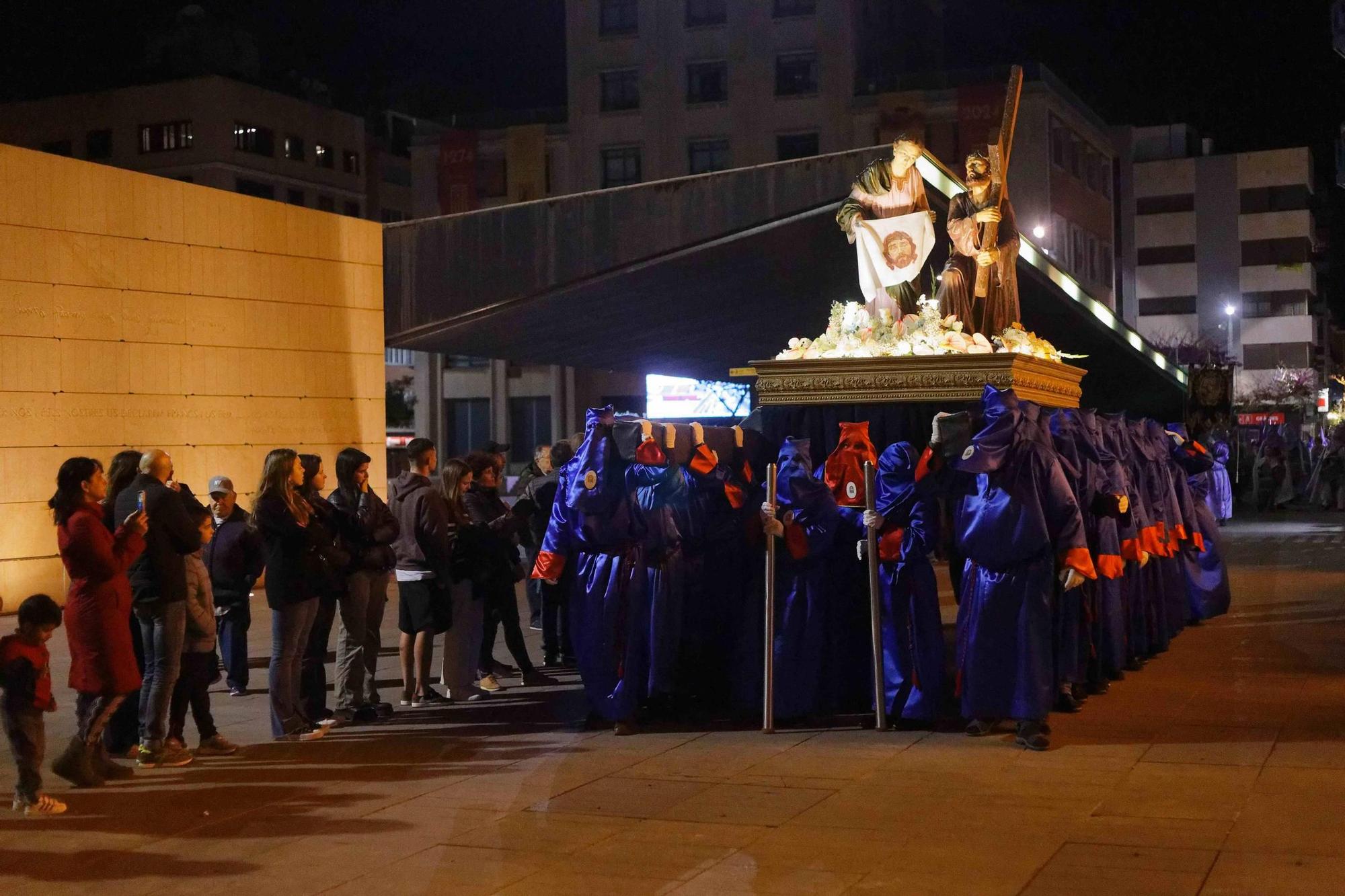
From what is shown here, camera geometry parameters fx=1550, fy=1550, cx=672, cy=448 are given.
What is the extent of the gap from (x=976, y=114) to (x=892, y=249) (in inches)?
1553

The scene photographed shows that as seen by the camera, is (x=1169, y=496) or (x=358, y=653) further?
(x=1169, y=496)

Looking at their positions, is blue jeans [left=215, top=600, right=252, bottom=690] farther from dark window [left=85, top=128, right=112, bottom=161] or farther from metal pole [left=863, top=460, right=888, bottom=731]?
dark window [left=85, top=128, right=112, bottom=161]

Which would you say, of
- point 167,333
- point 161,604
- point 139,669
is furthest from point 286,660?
point 167,333

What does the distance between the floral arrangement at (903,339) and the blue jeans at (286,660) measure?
3.77m

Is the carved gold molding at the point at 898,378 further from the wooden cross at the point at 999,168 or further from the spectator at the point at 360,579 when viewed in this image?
the spectator at the point at 360,579

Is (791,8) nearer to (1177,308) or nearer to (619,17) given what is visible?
(619,17)

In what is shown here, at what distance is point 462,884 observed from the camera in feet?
18.4

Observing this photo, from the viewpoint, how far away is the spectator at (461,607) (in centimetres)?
1007

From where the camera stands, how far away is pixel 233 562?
413 inches

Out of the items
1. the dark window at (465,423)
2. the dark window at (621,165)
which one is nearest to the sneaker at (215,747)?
the dark window at (621,165)

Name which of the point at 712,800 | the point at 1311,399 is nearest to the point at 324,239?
the point at 712,800

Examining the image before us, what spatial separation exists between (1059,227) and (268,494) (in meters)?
44.4

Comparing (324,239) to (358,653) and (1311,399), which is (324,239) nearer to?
(358,653)

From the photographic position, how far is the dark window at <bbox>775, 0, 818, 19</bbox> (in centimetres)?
5066
